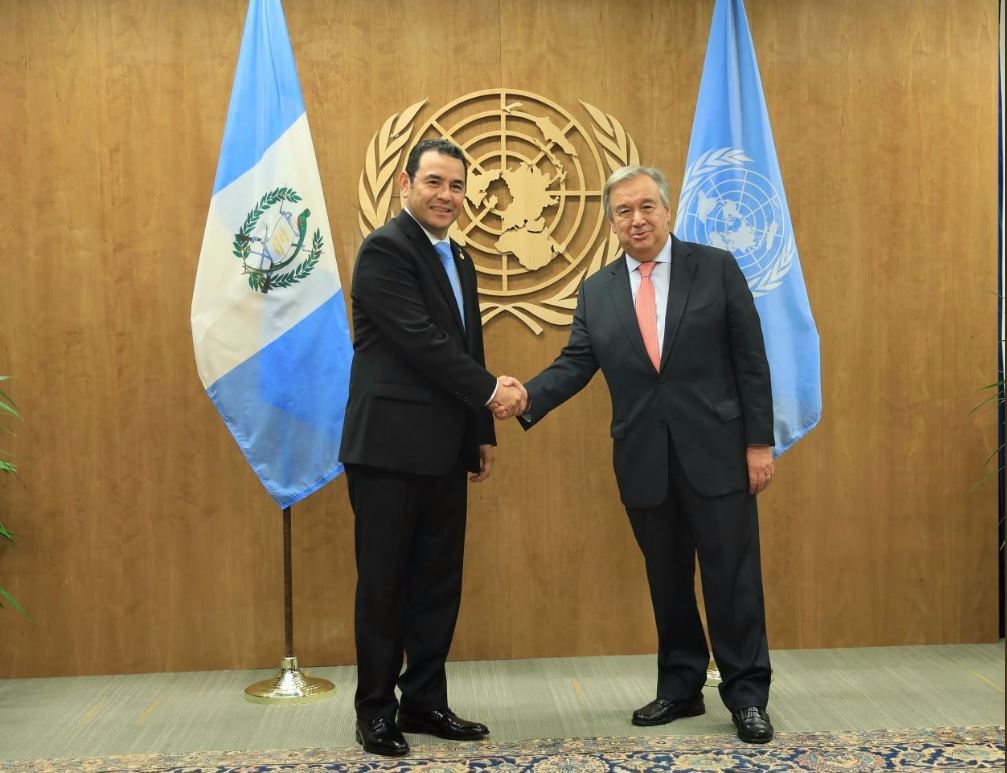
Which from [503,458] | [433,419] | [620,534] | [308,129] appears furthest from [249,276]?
[620,534]

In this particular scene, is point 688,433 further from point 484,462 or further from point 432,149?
point 432,149

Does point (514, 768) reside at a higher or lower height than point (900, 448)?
lower

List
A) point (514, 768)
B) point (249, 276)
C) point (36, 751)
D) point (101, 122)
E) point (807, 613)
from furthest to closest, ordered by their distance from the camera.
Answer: point (807, 613), point (101, 122), point (249, 276), point (36, 751), point (514, 768)

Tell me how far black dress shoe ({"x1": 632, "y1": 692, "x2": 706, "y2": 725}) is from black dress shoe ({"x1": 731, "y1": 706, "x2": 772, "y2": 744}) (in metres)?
0.20

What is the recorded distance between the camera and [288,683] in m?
3.37

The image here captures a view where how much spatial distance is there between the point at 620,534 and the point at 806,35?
1887 mm

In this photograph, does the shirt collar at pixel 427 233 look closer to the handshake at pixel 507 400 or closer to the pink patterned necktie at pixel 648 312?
the handshake at pixel 507 400

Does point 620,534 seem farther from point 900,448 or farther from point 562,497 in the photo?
point 900,448

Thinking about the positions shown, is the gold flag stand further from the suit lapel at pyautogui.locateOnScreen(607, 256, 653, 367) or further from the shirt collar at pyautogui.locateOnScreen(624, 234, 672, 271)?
the shirt collar at pyautogui.locateOnScreen(624, 234, 672, 271)

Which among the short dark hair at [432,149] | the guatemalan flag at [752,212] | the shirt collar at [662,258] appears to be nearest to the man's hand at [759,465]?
the guatemalan flag at [752,212]

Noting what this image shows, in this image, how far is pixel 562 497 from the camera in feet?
12.3

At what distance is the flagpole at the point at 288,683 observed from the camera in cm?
330

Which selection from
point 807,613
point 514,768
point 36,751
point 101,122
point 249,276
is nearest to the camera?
point 514,768

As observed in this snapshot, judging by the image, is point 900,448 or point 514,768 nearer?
point 514,768
